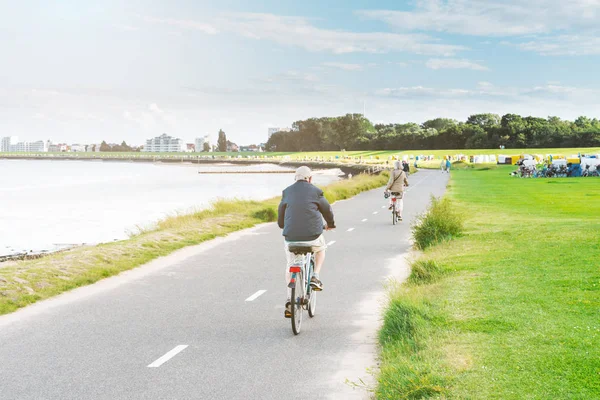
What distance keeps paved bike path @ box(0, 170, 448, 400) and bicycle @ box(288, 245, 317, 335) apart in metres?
0.25

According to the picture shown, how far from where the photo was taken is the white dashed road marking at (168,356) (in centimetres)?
729

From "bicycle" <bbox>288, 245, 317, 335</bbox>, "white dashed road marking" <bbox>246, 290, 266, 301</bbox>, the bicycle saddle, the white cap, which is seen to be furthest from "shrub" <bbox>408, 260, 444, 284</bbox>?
the white cap

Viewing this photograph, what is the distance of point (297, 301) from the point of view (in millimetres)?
8508

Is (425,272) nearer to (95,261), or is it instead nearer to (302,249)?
Result: (302,249)

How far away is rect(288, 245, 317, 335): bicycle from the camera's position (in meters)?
8.41

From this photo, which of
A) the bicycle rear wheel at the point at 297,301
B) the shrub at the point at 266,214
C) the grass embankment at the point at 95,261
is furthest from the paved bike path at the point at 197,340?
the shrub at the point at 266,214

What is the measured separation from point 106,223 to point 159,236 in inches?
673

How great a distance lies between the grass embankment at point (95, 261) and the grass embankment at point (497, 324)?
5.89 meters

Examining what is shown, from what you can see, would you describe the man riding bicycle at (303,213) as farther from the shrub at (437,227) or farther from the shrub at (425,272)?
the shrub at (437,227)

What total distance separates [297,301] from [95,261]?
23.4 ft

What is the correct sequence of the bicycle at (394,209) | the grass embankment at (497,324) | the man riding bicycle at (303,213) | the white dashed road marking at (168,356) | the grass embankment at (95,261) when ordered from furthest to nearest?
the bicycle at (394,209)
the grass embankment at (95,261)
the man riding bicycle at (303,213)
the white dashed road marking at (168,356)
the grass embankment at (497,324)

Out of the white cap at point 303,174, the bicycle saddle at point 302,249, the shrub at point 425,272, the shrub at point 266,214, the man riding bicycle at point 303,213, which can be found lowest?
the shrub at point 266,214

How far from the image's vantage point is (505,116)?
167 meters

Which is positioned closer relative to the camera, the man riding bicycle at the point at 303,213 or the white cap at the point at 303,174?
the man riding bicycle at the point at 303,213
